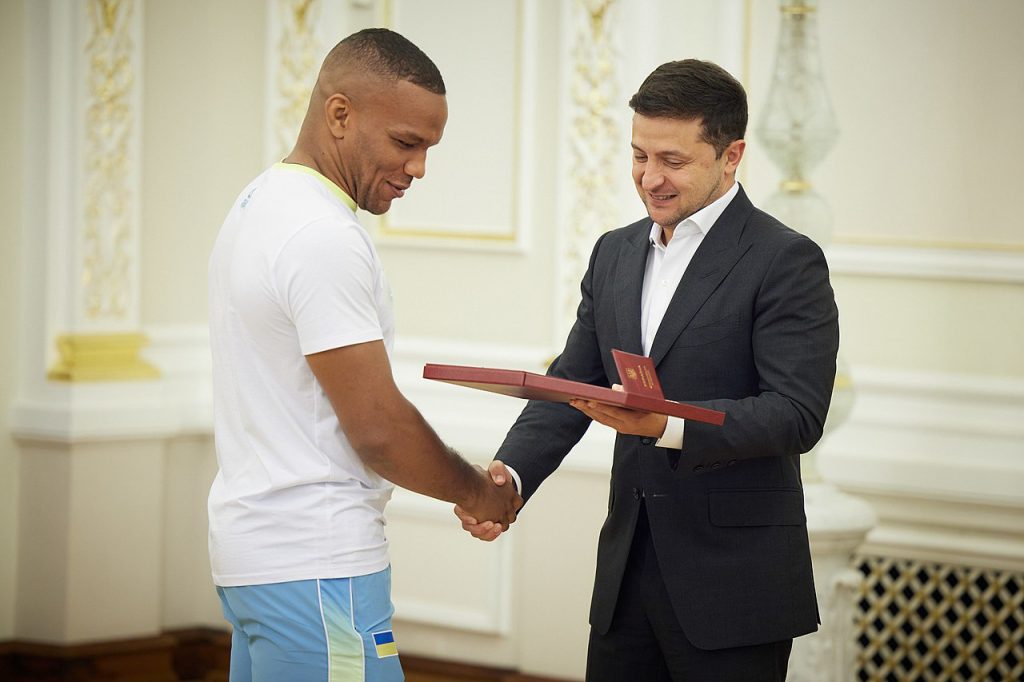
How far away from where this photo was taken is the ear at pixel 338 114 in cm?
192

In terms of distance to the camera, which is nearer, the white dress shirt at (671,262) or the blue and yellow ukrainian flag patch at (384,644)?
the blue and yellow ukrainian flag patch at (384,644)

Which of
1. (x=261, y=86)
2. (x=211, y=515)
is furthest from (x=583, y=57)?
(x=211, y=515)

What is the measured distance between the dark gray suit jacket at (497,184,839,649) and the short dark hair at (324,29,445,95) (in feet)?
1.95

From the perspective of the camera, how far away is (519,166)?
4203mm

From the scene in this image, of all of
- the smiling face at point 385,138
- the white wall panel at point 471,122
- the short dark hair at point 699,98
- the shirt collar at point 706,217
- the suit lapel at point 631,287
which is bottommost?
the suit lapel at point 631,287

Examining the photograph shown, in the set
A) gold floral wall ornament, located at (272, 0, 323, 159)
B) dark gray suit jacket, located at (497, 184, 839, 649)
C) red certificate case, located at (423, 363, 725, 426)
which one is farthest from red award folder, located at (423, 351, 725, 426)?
gold floral wall ornament, located at (272, 0, 323, 159)

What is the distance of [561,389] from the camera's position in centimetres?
192

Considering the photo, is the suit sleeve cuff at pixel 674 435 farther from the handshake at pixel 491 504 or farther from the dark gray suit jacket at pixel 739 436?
the handshake at pixel 491 504

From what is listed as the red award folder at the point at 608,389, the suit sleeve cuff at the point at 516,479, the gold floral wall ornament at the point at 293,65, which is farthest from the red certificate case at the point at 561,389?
the gold floral wall ornament at the point at 293,65

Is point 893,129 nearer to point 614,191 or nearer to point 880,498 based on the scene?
point 614,191

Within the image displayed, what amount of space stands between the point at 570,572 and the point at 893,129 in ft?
5.79

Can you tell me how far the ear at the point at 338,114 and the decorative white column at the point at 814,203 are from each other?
1.67 meters

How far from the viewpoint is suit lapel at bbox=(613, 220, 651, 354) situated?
2209 mm

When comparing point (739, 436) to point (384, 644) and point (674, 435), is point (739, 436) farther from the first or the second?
point (384, 644)
